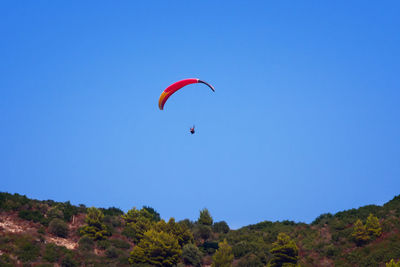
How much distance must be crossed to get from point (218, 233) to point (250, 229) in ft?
26.9

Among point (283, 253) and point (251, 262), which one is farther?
point (251, 262)

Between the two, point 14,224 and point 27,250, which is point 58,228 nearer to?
point 14,224

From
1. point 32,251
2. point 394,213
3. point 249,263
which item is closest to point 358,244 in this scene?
point 394,213

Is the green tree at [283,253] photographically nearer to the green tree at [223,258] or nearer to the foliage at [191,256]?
the green tree at [223,258]

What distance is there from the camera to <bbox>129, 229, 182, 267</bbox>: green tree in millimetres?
57541

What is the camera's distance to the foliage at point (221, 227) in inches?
3019

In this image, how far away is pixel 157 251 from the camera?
57.8 metres

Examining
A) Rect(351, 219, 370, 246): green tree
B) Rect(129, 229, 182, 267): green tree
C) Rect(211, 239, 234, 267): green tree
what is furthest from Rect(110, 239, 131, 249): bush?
Rect(351, 219, 370, 246): green tree

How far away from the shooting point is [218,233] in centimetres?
7575

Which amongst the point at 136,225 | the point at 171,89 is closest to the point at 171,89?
the point at 171,89

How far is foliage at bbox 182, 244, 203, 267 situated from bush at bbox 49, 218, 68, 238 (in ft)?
50.7

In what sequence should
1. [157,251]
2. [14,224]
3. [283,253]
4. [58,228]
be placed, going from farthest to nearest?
[58,228]
[14,224]
[283,253]
[157,251]

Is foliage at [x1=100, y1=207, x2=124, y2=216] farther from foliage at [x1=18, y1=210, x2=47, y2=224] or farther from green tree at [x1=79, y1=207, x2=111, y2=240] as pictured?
foliage at [x1=18, y1=210, x2=47, y2=224]

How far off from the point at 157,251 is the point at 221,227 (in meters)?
21.2
